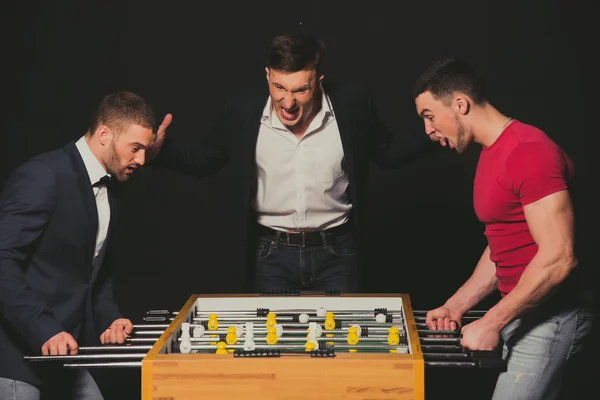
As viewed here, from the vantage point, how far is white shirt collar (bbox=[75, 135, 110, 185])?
3.46 m

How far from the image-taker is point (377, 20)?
553 centimetres

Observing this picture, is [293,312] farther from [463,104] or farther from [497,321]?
[463,104]

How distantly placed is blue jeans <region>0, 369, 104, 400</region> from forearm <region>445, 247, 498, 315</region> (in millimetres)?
1412

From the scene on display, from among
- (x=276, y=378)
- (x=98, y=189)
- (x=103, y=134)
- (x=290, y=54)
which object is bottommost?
(x=276, y=378)

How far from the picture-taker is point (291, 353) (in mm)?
2980

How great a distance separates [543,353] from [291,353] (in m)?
0.88

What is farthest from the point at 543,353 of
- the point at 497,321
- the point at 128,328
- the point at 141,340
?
the point at 128,328

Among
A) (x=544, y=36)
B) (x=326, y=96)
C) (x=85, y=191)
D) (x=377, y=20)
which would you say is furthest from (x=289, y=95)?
(x=544, y=36)

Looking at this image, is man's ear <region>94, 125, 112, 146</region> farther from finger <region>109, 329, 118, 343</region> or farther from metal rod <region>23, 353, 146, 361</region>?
metal rod <region>23, 353, 146, 361</region>

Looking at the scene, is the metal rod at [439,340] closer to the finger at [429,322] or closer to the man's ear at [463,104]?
the finger at [429,322]

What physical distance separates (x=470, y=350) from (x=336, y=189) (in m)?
1.44

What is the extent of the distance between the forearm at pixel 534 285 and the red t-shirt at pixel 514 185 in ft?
0.54

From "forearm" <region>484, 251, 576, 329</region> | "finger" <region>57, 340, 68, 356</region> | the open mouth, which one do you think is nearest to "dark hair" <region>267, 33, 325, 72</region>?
the open mouth

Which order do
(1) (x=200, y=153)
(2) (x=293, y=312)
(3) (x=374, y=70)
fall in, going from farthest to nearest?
(3) (x=374, y=70) < (1) (x=200, y=153) < (2) (x=293, y=312)
